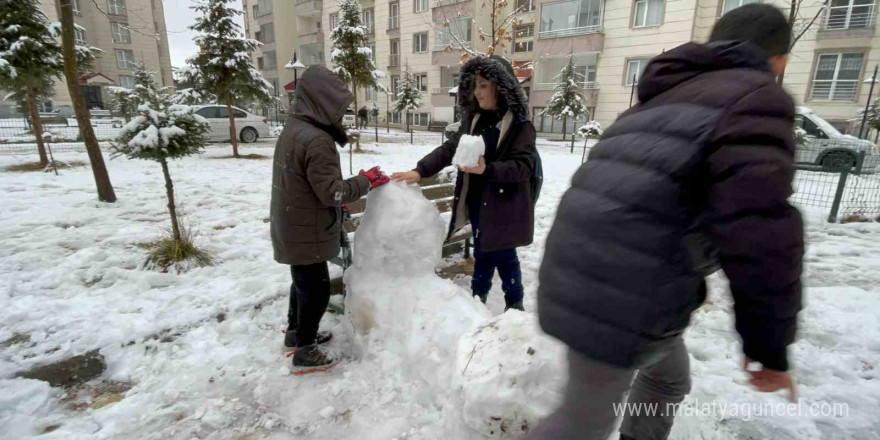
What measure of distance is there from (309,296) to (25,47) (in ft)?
33.1

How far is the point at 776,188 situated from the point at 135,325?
11.9 feet

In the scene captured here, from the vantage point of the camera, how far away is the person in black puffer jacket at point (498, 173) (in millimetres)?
2498

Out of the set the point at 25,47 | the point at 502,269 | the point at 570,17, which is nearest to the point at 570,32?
the point at 570,17

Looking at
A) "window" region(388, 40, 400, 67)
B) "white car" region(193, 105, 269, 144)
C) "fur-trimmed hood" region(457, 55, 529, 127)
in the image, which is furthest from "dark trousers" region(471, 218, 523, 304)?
"window" region(388, 40, 400, 67)

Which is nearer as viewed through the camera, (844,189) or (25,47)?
(844,189)

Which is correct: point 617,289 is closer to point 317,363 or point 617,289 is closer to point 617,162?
point 617,162

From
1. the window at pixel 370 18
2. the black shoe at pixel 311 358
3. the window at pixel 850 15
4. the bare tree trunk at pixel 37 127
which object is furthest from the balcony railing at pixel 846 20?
the window at pixel 370 18

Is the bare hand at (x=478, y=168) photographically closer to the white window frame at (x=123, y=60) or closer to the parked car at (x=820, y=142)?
the parked car at (x=820, y=142)

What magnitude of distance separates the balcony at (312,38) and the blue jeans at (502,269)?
130 ft

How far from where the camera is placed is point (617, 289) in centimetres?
113

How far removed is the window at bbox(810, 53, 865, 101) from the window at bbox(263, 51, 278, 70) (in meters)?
39.9

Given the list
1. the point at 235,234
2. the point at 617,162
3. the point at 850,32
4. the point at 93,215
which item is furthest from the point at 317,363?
the point at 850,32

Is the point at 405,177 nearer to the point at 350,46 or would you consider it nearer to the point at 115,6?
the point at 350,46

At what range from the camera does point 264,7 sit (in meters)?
40.3
